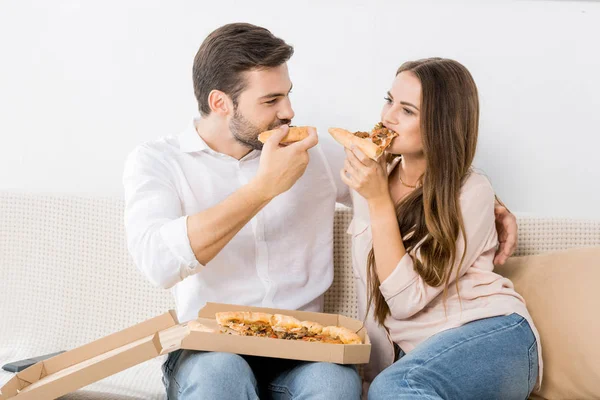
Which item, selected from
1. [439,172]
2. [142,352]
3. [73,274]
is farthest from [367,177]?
[73,274]

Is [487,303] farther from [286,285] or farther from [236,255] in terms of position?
[236,255]

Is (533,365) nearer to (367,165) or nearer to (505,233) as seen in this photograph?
(505,233)

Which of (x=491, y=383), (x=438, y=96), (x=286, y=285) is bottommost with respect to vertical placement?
(x=491, y=383)

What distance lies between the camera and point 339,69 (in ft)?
8.32

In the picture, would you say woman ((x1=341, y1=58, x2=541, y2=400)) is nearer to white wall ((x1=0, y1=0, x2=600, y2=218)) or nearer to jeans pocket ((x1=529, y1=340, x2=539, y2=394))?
jeans pocket ((x1=529, y1=340, x2=539, y2=394))

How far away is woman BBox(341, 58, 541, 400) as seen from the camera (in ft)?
6.37

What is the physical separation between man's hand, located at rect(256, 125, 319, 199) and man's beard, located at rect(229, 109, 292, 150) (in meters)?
0.13

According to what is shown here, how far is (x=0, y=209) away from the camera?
8.26 feet

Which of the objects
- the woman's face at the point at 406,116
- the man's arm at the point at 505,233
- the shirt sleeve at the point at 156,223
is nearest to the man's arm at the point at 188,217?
the shirt sleeve at the point at 156,223

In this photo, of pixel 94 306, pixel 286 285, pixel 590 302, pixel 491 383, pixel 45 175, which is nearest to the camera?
pixel 491 383

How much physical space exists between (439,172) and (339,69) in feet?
2.08

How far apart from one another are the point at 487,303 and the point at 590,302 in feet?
0.84

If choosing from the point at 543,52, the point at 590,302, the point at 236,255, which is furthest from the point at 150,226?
the point at 543,52

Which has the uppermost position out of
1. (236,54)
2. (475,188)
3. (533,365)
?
(236,54)
